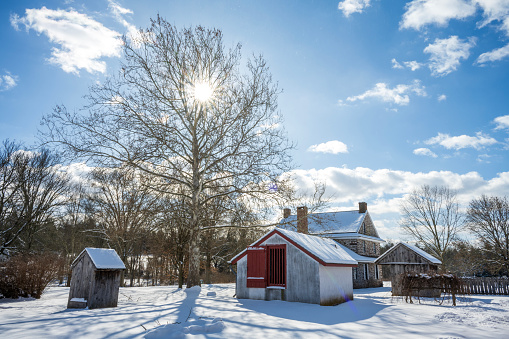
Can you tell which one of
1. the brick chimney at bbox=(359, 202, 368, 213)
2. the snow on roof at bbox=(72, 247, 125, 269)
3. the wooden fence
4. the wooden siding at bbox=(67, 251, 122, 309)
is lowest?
the wooden fence

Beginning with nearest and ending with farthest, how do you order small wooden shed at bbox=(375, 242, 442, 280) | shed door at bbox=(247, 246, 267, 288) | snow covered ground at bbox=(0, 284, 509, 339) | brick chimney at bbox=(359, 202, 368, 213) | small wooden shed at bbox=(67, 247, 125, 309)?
snow covered ground at bbox=(0, 284, 509, 339) < small wooden shed at bbox=(67, 247, 125, 309) < shed door at bbox=(247, 246, 267, 288) < small wooden shed at bbox=(375, 242, 442, 280) < brick chimney at bbox=(359, 202, 368, 213)

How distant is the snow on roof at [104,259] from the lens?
11.4 m

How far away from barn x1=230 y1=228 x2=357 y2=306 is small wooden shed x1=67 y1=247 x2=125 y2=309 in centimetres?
616

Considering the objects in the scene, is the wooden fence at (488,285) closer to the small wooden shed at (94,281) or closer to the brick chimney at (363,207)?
the brick chimney at (363,207)

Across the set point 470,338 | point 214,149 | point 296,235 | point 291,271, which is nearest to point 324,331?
point 470,338

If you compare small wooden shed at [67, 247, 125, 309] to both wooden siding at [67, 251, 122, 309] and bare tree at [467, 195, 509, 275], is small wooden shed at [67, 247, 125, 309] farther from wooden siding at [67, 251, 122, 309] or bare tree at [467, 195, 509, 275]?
bare tree at [467, 195, 509, 275]

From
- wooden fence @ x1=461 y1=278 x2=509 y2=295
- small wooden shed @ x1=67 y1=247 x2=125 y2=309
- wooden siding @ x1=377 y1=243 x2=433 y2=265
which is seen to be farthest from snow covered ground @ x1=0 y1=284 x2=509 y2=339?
wooden fence @ x1=461 y1=278 x2=509 y2=295

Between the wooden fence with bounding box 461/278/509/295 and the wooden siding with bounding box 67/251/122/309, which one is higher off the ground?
the wooden siding with bounding box 67/251/122/309

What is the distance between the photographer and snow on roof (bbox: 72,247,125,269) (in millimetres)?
11391

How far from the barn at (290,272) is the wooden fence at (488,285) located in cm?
1372

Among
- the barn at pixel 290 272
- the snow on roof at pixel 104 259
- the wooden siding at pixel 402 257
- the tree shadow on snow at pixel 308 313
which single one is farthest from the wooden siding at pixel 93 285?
the wooden siding at pixel 402 257

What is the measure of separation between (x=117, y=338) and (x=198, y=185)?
35.7ft

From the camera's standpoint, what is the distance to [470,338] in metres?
7.12

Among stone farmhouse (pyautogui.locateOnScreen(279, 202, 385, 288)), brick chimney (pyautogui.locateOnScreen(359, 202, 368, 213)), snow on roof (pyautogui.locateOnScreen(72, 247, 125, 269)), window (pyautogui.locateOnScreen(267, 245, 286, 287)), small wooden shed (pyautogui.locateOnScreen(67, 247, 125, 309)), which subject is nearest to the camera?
small wooden shed (pyautogui.locateOnScreen(67, 247, 125, 309))
